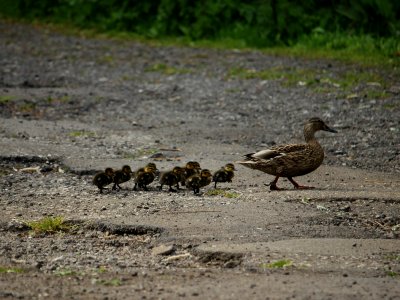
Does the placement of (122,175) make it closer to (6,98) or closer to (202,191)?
(202,191)

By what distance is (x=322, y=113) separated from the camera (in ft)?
50.4

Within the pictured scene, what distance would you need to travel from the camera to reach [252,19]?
2303cm

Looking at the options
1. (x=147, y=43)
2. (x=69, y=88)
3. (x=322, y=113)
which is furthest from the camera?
(x=147, y=43)

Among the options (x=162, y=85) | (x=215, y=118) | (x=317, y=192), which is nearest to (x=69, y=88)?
(x=162, y=85)

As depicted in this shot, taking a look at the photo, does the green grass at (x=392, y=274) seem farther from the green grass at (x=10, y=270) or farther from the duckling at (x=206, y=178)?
the duckling at (x=206, y=178)

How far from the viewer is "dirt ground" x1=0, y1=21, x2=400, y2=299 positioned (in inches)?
290

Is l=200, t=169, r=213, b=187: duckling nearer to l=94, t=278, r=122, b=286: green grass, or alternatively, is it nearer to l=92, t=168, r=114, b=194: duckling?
l=92, t=168, r=114, b=194: duckling

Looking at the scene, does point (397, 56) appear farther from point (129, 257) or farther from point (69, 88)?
point (129, 257)

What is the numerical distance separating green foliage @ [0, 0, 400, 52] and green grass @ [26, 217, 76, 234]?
11766 mm

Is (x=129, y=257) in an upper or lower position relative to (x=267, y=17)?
lower

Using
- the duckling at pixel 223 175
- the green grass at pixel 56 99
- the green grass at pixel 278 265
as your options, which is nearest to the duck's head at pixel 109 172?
the duckling at pixel 223 175

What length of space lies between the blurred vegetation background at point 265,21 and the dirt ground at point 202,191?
114cm

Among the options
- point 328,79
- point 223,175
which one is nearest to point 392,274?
point 223,175

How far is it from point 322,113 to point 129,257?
7715mm
